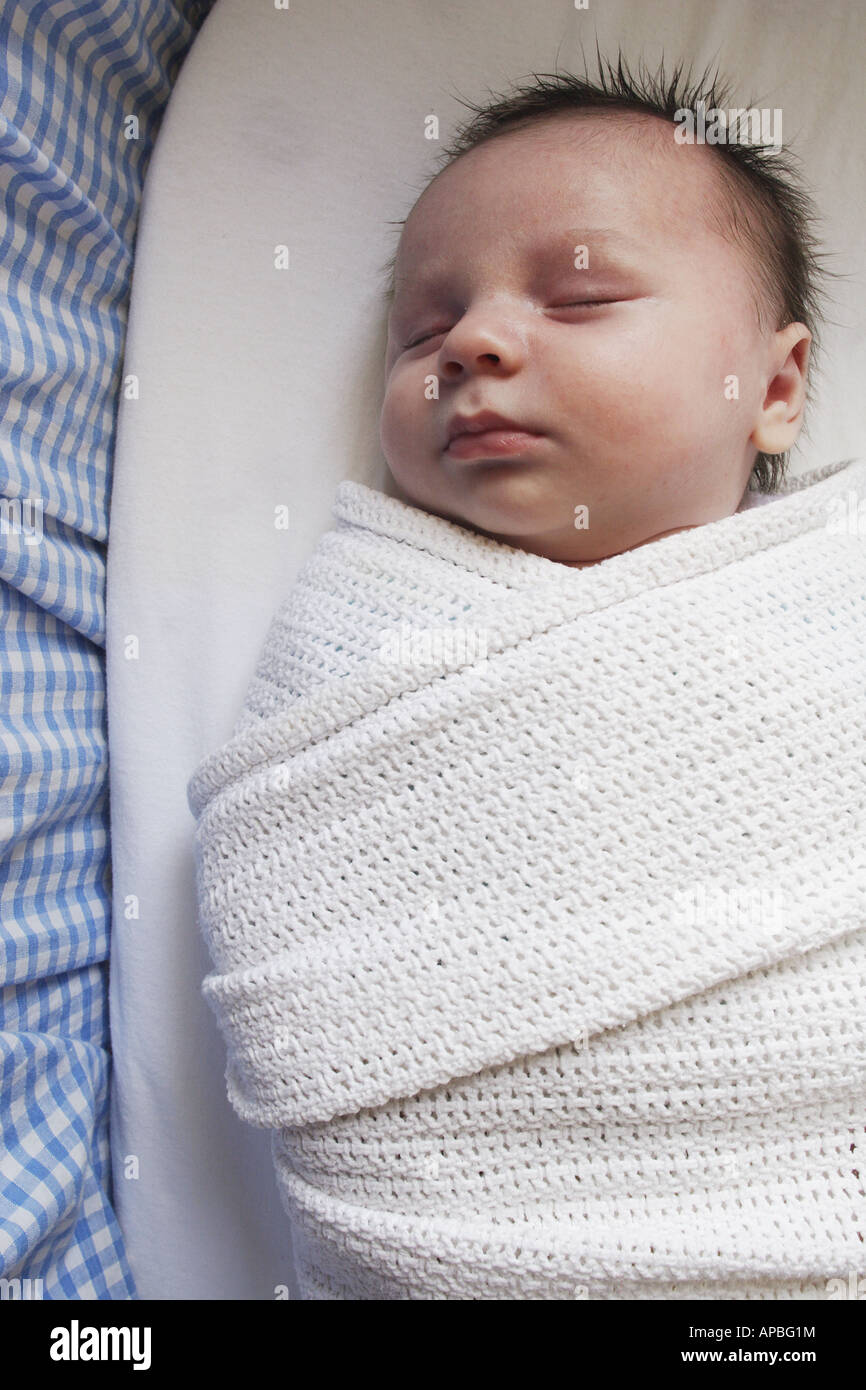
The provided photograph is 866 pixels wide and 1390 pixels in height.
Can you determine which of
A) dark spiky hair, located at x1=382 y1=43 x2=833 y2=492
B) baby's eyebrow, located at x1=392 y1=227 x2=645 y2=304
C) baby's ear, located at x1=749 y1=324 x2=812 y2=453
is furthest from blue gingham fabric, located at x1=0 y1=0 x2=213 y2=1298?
baby's ear, located at x1=749 y1=324 x2=812 y2=453

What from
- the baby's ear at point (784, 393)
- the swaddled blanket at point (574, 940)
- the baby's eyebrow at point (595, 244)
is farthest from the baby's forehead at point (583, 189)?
the swaddled blanket at point (574, 940)

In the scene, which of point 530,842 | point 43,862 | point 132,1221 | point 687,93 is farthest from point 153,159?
point 132,1221

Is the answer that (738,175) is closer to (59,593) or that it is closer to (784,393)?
(784,393)

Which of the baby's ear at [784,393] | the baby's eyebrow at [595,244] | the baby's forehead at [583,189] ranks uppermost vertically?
the baby's forehead at [583,189]

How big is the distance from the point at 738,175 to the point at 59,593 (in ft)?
2.45

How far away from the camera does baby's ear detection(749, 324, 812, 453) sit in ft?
3.23

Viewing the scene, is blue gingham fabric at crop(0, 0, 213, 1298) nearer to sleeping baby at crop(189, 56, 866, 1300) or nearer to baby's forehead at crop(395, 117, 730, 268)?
sleeping baby at crop(189, 56, 866, 1300)

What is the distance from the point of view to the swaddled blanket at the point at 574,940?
0.73 metres

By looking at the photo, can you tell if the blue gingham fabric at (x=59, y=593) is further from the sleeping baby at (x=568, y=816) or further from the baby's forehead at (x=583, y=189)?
the baby's forehead at (x=583, y=189)

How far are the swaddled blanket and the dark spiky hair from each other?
10.9 inches

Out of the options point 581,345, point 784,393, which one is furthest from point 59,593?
point 784,393

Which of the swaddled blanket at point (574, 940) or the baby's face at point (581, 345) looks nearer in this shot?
the swaddled blanket at point (574, 940)

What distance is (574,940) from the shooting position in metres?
0.75

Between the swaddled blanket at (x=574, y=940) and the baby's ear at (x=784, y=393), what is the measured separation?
16 centimetres
